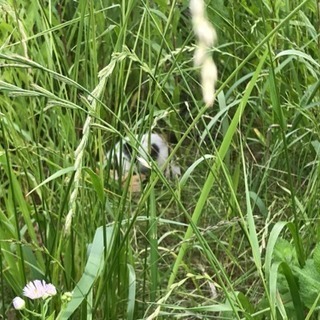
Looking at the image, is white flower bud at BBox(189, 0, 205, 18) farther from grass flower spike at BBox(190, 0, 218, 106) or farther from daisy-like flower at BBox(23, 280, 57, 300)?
daisy-like flower at BBox(23, 280, 57, 300)

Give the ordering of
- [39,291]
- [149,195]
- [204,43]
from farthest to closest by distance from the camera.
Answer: [149,195], [39,291], [204,43]

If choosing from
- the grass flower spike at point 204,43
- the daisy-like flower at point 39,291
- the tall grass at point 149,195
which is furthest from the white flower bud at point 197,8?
the daisy-like flower at point 39,291

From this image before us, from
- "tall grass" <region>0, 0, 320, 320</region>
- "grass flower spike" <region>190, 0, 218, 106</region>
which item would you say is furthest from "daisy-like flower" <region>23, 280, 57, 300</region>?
"grass flower spike" <region>190, 0, 218, 106</region>

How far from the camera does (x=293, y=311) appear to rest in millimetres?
1110

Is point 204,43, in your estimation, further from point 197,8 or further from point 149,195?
point 149,195

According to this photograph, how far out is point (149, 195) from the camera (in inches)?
45.9

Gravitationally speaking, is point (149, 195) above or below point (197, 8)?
below

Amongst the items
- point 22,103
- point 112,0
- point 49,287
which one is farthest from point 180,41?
point 49,287

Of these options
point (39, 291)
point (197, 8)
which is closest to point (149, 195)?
point (39, 291)

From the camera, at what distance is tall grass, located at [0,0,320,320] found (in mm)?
985

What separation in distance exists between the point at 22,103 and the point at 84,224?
0.33 m

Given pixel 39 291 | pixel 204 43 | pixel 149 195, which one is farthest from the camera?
pixel 149 195

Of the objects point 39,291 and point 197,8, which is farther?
point 39,291

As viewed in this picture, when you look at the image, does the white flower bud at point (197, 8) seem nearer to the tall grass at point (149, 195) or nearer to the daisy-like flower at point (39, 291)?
the tall grass at point (149, 195)
